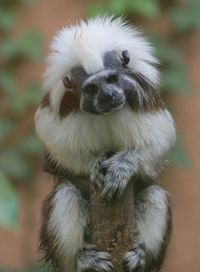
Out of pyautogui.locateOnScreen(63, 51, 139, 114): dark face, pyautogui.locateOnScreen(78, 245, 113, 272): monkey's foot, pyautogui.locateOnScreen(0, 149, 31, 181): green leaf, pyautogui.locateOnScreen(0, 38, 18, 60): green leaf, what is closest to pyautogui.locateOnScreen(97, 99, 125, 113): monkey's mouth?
pyautogui.locateOnScreen(63, 51, 139, 114): dark face

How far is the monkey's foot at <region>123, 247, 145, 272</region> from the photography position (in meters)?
3.81

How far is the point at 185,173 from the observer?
21.4 ft

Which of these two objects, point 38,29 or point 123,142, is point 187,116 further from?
point 123,142

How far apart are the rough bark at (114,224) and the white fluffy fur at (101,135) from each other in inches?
16.7

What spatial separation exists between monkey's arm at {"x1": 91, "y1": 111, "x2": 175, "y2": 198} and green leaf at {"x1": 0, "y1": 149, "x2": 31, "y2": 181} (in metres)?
2.35

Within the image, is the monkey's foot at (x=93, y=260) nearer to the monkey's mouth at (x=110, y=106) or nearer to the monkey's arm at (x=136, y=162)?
the monkey's arm at (x=136, y=162)

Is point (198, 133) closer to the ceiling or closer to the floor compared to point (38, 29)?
closer to the floor

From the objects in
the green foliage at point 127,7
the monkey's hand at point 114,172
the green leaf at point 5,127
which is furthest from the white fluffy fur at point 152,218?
the green leaf at point 5,127

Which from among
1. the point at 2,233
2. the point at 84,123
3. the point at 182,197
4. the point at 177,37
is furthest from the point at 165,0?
the point at 84,123

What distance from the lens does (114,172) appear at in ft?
12.7

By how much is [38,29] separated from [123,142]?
255 cm

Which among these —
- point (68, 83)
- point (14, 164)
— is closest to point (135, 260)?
point (68, 83)

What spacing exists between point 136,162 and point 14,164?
2.56m

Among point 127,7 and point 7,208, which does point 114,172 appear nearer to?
point 7,208
